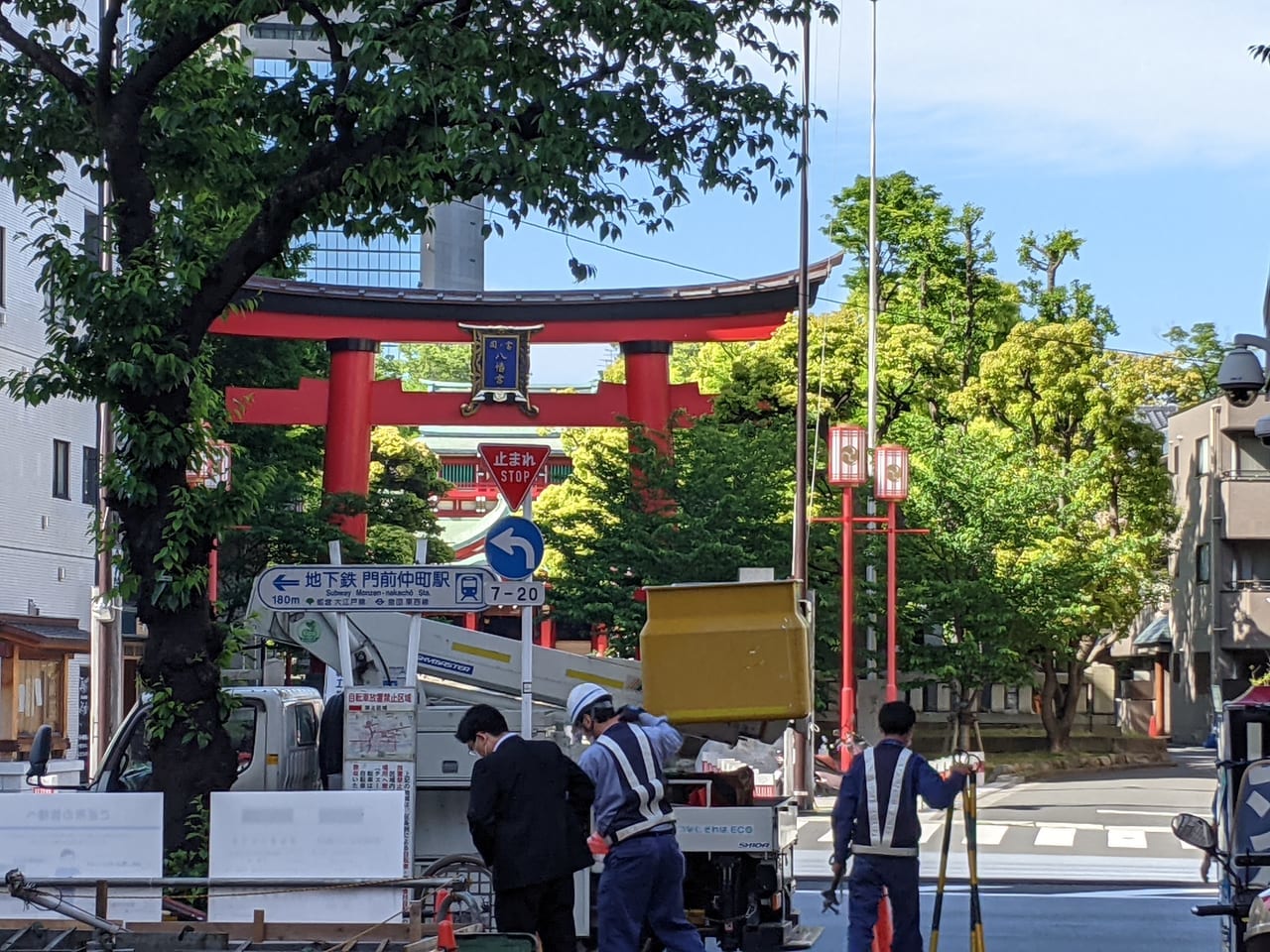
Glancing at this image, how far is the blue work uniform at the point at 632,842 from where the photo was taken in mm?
10195

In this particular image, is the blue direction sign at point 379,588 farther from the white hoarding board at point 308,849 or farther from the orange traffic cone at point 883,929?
the orange traffic cone at point 883,929

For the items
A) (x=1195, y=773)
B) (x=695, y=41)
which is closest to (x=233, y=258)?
(x=695, y=41)

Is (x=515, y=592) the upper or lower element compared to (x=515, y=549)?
lower

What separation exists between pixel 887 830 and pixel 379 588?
4.03 meters

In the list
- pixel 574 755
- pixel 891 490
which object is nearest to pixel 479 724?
pixel 574 755

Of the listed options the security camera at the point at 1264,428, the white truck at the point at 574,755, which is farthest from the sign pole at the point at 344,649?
the security camera at the point at 1264,428

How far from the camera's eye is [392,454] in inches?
1992

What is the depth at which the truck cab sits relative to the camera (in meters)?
12.9

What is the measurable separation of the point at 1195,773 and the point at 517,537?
32.1m

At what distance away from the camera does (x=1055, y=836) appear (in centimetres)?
2611

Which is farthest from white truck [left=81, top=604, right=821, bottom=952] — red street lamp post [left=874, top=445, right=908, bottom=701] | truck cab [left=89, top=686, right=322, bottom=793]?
red street lamp post [left=874, top=445, right=908, bottom=701]

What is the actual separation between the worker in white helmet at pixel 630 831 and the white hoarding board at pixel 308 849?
3.81ft

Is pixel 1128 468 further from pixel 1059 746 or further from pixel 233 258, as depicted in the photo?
pixel 233 258

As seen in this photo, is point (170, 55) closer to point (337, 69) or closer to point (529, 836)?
point (337, 69)
